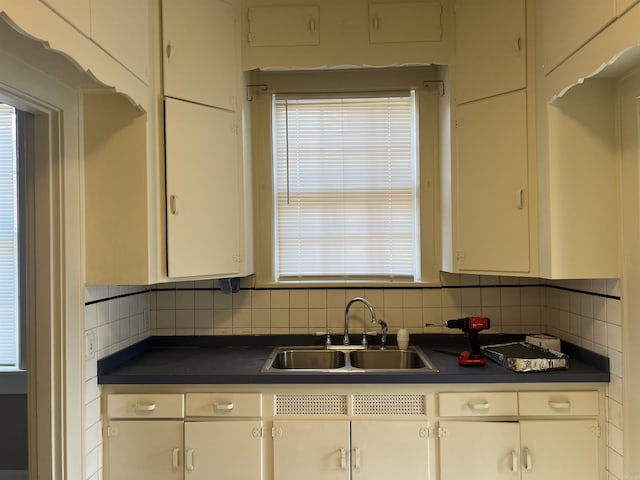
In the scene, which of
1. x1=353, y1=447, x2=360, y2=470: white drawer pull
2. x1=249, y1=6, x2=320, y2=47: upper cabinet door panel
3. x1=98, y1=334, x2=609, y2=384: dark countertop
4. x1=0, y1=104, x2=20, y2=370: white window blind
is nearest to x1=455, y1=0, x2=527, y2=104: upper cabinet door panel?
x1=249, y1=6, x2=320, y2=47: upper cabinet door panel

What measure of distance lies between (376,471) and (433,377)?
50 centimetres

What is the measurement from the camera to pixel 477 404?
192 cm

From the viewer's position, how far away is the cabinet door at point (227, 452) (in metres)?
1.95

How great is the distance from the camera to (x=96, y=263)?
1871mm

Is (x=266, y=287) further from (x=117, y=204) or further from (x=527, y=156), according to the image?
(x=527, y=156)

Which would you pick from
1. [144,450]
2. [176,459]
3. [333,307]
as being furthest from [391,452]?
[144,450]

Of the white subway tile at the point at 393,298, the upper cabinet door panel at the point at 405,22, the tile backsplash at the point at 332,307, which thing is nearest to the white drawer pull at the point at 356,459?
the tile backsplash at the point at 332,307

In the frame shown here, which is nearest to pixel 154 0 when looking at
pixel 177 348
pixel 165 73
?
pixel 165 73

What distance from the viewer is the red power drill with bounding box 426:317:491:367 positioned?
2052 mm

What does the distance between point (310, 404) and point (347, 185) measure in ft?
4.15

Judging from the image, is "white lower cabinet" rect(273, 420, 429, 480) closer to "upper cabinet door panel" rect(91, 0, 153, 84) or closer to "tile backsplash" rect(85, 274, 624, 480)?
"tile backsplash" rect(85, 274, 624, 480)

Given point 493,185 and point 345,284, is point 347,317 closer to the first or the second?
point 345,284

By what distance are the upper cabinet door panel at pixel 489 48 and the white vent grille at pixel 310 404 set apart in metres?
1.61

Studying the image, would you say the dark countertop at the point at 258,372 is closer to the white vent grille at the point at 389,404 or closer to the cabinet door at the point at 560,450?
the white vent grille at the point at 389,404
